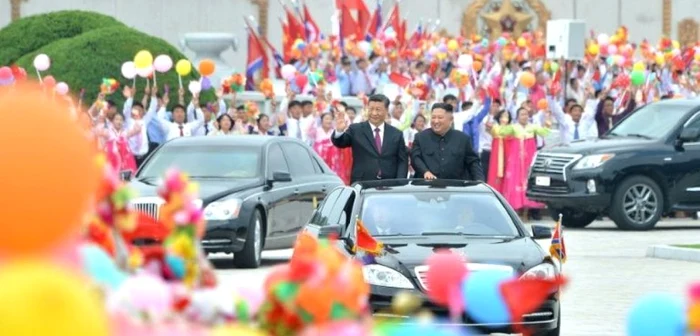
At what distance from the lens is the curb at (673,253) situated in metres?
19.0

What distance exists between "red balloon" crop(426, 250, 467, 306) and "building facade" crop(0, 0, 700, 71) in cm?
4633

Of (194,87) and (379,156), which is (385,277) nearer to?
(379,156)

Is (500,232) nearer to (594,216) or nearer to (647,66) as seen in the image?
(594,216)

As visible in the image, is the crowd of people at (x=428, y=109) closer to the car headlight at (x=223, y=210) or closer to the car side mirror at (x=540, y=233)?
the car headlight at (x=223, y=210)

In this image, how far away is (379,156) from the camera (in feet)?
52.5

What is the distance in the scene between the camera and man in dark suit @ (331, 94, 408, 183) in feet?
52.5

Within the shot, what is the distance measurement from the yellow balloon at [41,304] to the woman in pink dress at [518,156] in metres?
24.6

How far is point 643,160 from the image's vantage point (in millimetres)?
24484

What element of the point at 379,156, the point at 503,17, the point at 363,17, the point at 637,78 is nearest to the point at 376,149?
the point at 379,156

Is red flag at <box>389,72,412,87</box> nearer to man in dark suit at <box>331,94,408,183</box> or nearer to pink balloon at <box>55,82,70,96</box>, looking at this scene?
man in dark suit at <box>331,94,408,183</box>

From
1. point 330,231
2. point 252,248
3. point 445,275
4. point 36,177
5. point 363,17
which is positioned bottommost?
point 252,248

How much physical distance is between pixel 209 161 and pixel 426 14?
108 feet

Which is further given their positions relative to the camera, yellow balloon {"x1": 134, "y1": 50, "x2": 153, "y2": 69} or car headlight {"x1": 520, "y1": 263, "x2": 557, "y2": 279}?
yellow balloon {"x1": 134, "y1": 50, "x2": 153, "y2": 69}

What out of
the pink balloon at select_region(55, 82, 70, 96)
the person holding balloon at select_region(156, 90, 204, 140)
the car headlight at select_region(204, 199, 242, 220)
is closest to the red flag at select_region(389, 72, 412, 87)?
the person holding balloon at select_region(156, 90, 204, 140)
